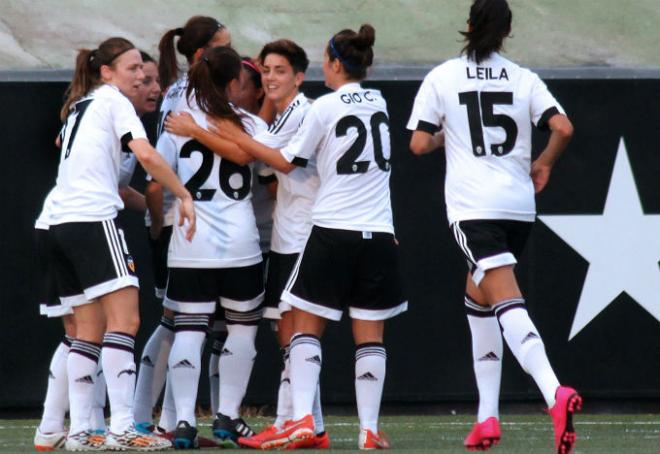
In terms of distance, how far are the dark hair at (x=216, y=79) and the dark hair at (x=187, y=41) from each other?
0.45 m

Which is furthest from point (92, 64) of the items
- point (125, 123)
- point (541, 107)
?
point (541, 107)

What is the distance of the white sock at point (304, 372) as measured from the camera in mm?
6586

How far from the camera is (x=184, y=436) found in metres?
6.56

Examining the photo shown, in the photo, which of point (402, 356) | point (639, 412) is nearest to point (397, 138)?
point (402, 356)

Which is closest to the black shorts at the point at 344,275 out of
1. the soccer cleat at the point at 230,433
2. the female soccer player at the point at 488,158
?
the female soccer player at the point at 488,158

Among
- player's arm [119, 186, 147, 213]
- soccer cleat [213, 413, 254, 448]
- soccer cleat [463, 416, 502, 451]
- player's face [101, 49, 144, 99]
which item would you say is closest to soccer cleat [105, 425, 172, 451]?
soccer cleat [213, 413, 254, 448]

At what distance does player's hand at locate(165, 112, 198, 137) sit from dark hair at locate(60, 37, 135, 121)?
0.38 metres

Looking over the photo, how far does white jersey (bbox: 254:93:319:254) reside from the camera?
684cm

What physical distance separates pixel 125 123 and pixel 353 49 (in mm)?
1109

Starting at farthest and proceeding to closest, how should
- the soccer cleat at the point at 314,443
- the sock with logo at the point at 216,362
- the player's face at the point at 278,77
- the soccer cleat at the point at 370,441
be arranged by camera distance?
1. the sock with logo at the point at 216,362
2. the player's face at the point at 278,77
3. the soccer cleat at the point at 370,441
4. the soccer cleat at the point at 314,443

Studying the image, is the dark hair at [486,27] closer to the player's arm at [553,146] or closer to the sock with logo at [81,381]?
the player's arm at [553,146]

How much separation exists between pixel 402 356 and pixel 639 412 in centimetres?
156

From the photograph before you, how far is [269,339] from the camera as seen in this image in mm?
9039

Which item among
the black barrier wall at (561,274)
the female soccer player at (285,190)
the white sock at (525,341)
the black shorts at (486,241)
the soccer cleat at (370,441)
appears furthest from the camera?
the black barrier wall at (561,274)
